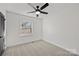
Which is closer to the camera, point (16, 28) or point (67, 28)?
point (16, 28)

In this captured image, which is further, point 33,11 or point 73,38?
point 73,38

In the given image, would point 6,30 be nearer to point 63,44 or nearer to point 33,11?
point 33,11

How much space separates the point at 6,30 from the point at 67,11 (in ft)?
6.44

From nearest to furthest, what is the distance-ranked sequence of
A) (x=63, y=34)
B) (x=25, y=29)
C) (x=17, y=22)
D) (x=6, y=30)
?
(x=25, y=29) → (x=6, y=30) → (x=17, y=22) → (x=63, y=34)

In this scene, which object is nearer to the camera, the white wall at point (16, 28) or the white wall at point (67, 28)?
the white wall at point (16, 28)

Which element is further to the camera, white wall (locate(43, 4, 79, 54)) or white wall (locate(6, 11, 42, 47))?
white wall (locate(43, 4, 79, 54))

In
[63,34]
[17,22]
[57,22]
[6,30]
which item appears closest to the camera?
[6,30]

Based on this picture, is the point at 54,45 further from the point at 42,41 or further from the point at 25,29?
the point at 25,29

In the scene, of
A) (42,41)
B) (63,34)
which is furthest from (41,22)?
(63,34)

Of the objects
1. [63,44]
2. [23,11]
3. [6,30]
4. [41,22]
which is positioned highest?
[23,11]

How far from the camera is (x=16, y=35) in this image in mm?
2330

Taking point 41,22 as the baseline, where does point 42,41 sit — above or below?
below

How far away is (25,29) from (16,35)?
1.87ft

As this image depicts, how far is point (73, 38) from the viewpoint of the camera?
282 cm
